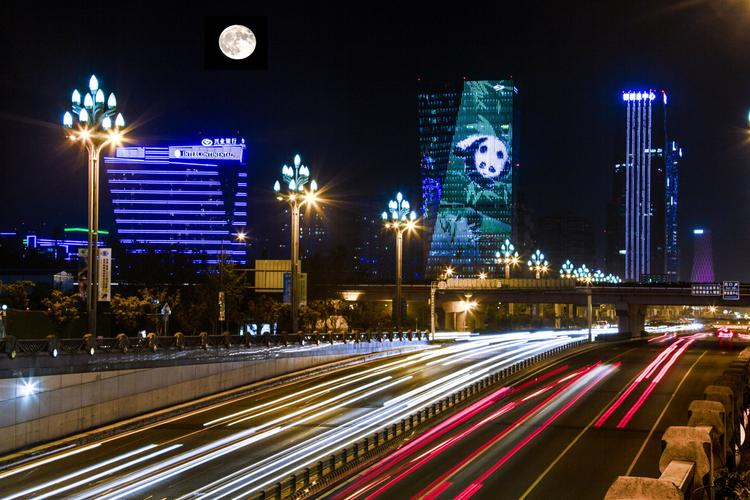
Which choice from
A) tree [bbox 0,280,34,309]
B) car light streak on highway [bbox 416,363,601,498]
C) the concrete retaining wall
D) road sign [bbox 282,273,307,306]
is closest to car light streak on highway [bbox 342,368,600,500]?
car light streak on highway [bbox 416,363,601,498]

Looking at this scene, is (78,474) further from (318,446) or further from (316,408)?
(316,408)

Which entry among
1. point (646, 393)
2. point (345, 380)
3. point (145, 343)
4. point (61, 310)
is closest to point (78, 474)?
point (145, 343)

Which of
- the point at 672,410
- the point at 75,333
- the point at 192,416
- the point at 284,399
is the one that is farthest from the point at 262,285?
the point at 672,410

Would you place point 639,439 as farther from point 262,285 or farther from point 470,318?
point 470,318

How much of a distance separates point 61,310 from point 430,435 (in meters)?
27.5

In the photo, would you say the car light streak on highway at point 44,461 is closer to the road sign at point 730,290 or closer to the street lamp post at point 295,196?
the street lamp post at point 295,196

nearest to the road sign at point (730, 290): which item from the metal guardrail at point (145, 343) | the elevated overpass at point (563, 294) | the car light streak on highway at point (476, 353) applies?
the elevated overpass at point (563, 294)

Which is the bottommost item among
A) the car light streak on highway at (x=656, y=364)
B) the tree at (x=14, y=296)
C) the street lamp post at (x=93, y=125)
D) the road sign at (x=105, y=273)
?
the car light streak on highway at (x=656, y=364)

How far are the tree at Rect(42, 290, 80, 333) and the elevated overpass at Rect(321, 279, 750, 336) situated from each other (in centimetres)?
4806

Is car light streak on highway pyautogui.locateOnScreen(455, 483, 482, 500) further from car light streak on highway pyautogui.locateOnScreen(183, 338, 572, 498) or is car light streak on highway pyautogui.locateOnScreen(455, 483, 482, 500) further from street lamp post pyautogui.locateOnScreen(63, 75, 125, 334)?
street lamp post pyautogui.locateOnScreen(63, 75, 125, 334)

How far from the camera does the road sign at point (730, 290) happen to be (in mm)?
91875

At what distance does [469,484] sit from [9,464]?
48.4ft

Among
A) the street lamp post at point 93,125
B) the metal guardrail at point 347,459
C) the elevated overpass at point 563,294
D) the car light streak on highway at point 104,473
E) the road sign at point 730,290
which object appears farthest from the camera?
the elevated overpass at point 563,294

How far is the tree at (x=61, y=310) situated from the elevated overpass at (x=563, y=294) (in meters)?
48.1
